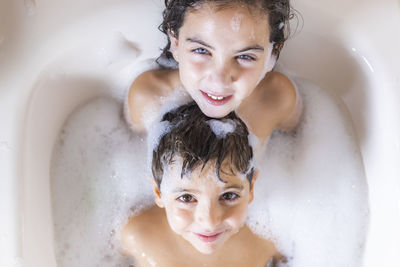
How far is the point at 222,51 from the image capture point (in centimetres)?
100

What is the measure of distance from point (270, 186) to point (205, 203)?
40cm

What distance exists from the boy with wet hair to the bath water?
127 mm

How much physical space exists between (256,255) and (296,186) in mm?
244

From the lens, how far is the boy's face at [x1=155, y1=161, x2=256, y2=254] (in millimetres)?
1089

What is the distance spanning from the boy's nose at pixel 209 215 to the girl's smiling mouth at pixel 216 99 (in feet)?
0.75

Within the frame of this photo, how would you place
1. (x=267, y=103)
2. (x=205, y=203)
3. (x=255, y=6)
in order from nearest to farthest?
1. (x=255, y=6)
2. (x=205, y=203)
3. (x=267, y=103)

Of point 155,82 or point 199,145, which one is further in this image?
point 155,82

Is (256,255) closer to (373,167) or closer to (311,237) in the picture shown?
(311,237)

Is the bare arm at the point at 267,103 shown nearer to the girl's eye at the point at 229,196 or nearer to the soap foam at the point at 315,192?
the soap foam at the point at 315,192

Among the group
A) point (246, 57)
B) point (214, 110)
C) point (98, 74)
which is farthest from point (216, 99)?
point (98, 74)

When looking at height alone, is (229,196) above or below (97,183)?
above

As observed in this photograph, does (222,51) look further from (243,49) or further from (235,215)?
(235,215)

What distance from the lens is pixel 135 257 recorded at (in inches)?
52.7

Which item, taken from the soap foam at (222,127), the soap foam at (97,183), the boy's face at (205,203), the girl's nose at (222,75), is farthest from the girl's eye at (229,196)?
the soap foam at (97,183)
